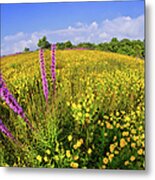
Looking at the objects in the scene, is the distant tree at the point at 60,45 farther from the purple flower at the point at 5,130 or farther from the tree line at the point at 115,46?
the purple flower at the point at 5,130

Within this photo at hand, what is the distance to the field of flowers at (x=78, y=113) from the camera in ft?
8.35

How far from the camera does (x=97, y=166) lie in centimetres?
256

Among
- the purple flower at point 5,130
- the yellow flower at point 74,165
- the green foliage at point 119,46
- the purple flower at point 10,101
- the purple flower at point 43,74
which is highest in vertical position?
the green foliage at point 119,46

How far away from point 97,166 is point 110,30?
618 mm

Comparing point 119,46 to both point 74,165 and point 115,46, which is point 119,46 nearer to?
point 115,46

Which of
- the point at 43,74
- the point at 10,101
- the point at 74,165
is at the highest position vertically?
the point at 43,74

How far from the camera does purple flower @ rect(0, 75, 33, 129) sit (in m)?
2.62

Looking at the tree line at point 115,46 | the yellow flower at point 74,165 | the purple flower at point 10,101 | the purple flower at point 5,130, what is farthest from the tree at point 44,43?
the yellow flower at point 74,165

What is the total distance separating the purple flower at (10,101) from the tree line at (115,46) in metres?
0.27

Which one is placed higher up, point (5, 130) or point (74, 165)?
point (5, 130)

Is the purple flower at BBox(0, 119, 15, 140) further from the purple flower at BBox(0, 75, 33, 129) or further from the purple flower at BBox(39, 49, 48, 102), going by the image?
the purple flower at BBox(39, 49, 48, 102)

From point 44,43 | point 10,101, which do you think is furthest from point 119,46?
point 10,101

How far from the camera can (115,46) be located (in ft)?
8.42

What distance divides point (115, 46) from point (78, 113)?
13.7 inches
